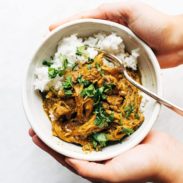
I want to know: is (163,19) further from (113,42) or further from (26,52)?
(26,52)

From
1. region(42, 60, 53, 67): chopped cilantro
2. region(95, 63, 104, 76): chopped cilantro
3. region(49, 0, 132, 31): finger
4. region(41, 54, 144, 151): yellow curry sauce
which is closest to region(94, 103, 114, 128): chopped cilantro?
region(41, 54, 144, 151): yellow curry sauce

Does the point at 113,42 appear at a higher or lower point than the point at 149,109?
higher

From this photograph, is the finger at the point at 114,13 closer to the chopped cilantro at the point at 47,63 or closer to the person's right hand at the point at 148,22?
the person's right hand at the point at 148,22

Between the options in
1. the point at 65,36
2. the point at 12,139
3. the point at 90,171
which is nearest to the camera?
the point at 90,171

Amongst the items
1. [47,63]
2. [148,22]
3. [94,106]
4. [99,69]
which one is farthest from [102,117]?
[148,22]

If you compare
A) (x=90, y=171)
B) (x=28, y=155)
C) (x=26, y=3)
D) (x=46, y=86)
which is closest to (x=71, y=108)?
(x=46, y=86)

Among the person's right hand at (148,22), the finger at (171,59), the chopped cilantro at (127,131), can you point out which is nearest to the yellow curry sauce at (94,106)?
the chopped cilantro at (127,131)

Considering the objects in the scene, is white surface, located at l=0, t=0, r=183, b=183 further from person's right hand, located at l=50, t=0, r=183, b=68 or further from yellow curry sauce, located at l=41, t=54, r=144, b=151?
yellow curry sauce, located at l=41, t=54, r=144, b=151
